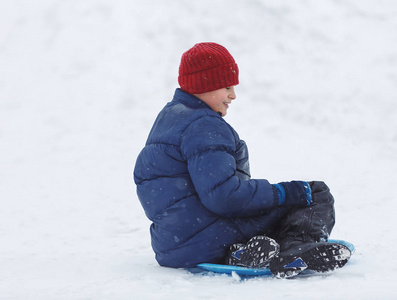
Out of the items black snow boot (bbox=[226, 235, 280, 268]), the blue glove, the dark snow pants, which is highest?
the blue glove

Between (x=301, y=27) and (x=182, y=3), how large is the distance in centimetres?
190

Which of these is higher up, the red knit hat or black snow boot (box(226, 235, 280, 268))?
the red knit hat

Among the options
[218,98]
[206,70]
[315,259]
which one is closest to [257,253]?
[315,259]

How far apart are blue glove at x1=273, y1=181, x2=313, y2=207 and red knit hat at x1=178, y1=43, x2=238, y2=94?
2.15 ft

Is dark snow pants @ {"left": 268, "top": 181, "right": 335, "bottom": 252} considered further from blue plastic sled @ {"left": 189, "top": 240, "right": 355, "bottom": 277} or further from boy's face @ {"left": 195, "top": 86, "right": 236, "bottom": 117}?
boy's face @ {"left": 195, "top": 86, "right": 236, "bottom": 117}

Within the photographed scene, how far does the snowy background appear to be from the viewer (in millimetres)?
2814

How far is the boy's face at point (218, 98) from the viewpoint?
9.89ft

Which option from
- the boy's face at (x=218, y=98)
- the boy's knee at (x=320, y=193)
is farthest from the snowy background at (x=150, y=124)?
the boy's face at (x=218, y=98)

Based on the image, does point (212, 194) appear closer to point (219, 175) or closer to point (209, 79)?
point (219, 175)

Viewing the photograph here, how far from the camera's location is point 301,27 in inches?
320

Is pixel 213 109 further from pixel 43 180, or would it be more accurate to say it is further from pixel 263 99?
pixel 263 99

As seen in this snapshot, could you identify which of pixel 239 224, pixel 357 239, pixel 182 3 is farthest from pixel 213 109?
pixel 182 3

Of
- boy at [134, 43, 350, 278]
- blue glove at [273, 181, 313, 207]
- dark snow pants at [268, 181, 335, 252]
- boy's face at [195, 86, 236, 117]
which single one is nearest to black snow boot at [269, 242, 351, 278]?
boy at [134, 43, 350, 278]

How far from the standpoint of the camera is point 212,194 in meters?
2.66
